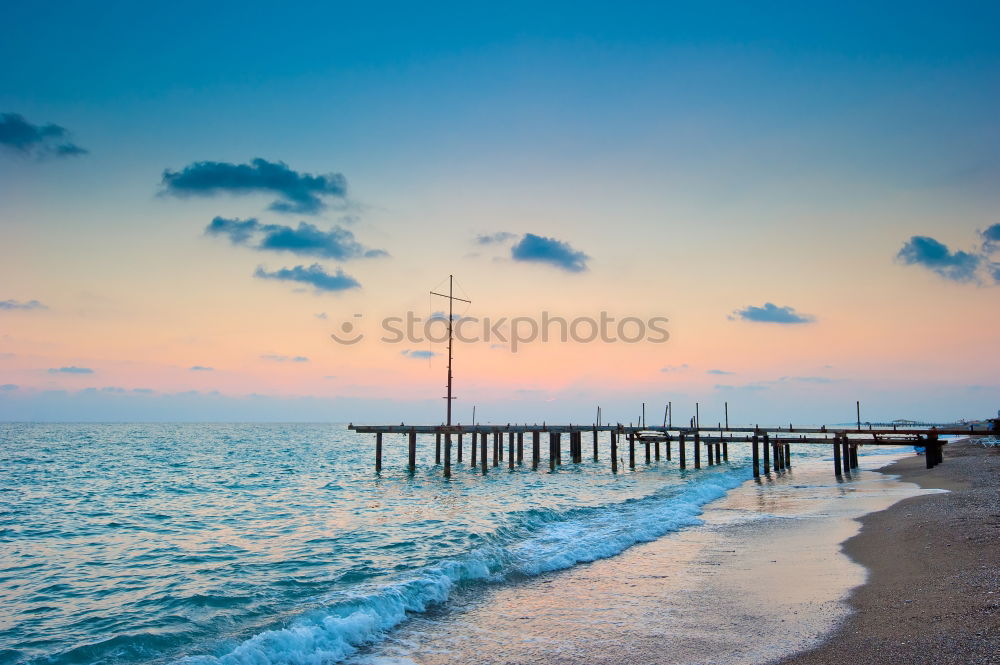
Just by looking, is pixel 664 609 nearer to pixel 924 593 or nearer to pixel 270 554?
pixel 924 593

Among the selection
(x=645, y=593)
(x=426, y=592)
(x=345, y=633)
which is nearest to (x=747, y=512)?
(x=645, y=593)

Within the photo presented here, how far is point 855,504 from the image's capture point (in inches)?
955

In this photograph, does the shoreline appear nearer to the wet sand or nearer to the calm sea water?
the wet sand

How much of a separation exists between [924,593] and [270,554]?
1527 cm

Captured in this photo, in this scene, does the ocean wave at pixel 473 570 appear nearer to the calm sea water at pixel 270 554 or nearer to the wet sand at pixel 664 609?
the calm sea water at pixel 270 554

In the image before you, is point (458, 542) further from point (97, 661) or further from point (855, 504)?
point (855, 504)

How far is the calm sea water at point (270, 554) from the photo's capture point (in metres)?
10.8

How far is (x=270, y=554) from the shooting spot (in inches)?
687

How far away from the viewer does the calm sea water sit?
1080cm

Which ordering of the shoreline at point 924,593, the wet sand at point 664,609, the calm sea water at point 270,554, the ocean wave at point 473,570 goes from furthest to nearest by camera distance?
the calm sea water at point 270,554, the ocean wave at point 473,570, the wet sand at point 664,609, the shoreline at point 924,593

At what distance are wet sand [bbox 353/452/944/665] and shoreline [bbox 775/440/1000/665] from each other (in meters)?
0.34

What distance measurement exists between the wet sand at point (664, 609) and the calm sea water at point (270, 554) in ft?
3.22

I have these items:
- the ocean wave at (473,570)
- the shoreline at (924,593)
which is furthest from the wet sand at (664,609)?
the ocean wave at (473,570)

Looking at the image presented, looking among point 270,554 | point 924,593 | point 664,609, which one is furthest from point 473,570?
point 924,593
